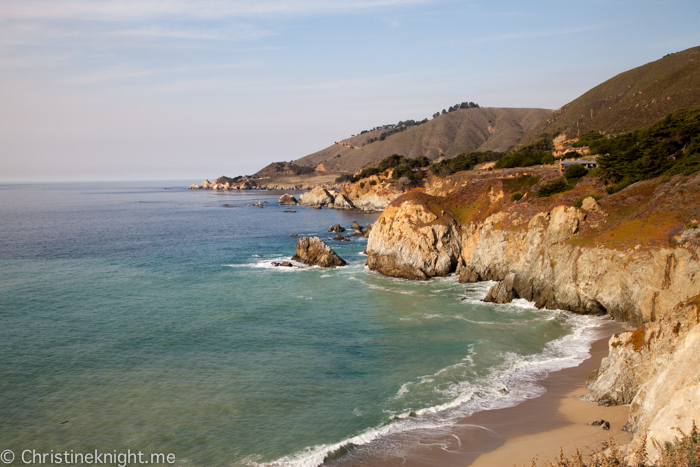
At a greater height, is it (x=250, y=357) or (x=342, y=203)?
(x=342, y=203)

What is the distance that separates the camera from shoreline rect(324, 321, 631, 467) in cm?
1683

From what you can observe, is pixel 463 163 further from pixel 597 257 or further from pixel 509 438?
pixel 509 438

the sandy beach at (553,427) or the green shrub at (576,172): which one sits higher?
the green shrub at (576,172)

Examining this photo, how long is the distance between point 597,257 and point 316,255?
95.4 ft

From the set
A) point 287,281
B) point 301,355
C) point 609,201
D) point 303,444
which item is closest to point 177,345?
point 301,355

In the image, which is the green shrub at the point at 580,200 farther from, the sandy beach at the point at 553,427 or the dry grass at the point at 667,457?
the dry grass at the point at 667,457

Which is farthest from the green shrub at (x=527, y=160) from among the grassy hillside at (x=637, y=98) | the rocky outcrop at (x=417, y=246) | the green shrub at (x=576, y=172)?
the rocky outcrop at (x=417, y=246)

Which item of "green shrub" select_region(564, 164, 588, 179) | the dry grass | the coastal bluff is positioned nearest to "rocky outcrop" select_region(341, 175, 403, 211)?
the coastal bluff

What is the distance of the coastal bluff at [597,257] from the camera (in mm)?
16594

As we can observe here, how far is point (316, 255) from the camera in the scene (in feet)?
172

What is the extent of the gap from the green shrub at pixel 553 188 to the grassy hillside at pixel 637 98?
5023 cm

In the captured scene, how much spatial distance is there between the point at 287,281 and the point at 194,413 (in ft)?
81.8

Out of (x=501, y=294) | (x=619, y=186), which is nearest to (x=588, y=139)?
(x=619, y=186)

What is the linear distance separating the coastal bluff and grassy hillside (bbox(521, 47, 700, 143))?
155 feet
